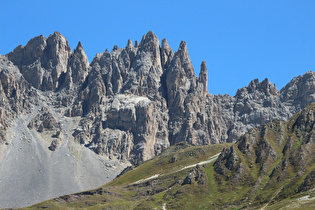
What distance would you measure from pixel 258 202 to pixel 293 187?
50.7 feet

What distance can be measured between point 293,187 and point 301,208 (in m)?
29.1

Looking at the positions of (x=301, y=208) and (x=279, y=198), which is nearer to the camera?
(x=301, y=208)

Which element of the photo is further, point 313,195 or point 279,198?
point 279,198

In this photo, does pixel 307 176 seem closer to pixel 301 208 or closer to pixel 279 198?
pixel 279 198

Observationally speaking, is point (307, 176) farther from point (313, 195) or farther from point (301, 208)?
point (301, 208)

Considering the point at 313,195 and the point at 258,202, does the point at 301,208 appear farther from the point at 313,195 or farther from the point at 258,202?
the point at 258,202

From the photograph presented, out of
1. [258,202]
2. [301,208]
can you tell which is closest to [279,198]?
[258,202]

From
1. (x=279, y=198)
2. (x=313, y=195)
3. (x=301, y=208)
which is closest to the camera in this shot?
(x=301, y=208)

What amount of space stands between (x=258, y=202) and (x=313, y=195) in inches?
→ 964

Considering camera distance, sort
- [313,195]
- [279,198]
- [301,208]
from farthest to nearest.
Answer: [279,198] < [313,195] < [301,208]

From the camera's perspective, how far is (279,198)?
194250 mm

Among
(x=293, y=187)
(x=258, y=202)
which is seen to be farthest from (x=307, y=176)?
(x=258, y=202)

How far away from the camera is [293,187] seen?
19925 cm

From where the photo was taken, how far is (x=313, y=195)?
18188cm
